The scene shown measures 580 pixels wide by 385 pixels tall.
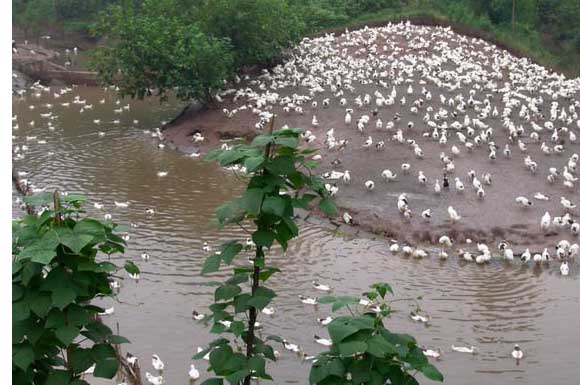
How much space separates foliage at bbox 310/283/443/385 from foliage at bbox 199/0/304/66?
1752 centimetres

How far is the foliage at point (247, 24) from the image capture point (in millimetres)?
20438

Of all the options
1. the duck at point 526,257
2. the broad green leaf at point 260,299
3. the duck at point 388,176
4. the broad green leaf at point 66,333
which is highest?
the broad green leaf at point 260,299

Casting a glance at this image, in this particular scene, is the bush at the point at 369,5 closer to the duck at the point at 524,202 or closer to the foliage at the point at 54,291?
the duck at the point at 524,202

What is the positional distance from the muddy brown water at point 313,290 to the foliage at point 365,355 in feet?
8.70

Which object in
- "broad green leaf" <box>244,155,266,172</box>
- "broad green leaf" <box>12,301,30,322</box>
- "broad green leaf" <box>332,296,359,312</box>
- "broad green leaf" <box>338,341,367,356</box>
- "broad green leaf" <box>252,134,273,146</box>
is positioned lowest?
"broad green leaf" <box>12,301,30,322</box>

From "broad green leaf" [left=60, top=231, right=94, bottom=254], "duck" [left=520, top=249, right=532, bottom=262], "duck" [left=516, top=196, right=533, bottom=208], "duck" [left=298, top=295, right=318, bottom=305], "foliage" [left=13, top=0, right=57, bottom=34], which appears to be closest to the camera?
"broad green leaf" [left=60, top=231, right=94, bottom=254]

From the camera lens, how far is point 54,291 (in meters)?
3.23

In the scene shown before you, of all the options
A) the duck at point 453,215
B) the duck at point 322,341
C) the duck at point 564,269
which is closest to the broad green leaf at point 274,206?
the duck at point 322,341

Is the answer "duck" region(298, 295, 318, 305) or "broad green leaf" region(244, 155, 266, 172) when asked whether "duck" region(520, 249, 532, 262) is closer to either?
"duck" region(298, 295, 318, 305)

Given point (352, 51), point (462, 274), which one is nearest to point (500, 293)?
point (462, 274)

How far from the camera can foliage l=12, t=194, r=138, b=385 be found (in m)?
3.18

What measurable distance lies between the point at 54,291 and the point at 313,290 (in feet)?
22.6

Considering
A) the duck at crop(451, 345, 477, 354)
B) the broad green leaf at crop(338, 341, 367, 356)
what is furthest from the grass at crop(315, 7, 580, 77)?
the broad green leaf at crop(338, 341, 367, 356)

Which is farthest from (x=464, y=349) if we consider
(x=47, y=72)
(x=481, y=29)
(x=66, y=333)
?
(x=47, y=72)
